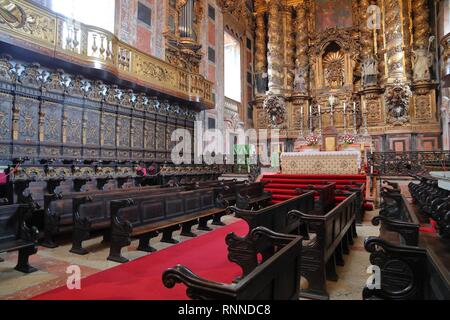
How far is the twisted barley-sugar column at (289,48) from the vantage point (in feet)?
66.2

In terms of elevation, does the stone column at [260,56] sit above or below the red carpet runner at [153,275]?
above

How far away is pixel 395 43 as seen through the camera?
1662cm

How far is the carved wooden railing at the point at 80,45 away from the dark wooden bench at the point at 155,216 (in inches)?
207

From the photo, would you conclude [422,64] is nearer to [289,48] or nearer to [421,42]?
[421,42]

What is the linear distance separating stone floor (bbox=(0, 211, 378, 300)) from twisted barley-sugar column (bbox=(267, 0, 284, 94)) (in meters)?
15.8

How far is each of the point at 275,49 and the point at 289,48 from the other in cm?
110

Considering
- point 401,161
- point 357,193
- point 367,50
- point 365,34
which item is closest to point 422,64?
point 367,50

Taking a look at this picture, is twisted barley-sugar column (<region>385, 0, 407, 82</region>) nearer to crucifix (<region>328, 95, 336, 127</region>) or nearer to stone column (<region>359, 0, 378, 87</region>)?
stone column (<region>359, 0, 378, 87</region>)

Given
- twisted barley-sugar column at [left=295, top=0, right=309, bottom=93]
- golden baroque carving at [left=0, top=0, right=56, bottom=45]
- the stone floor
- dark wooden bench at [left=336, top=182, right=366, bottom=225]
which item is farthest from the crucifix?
golden baroque carving at [left=0, top=0, right=56, bottom=45]

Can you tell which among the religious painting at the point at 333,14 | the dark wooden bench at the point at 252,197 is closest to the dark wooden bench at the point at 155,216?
the dark wooden bench at the point at 252,197

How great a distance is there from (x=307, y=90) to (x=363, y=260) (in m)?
17.0

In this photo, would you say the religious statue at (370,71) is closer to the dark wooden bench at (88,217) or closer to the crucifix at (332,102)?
the crucifix at (332,102)

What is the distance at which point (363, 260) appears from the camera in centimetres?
451

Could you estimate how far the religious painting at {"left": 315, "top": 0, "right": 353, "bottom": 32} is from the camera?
1952 centimetres
